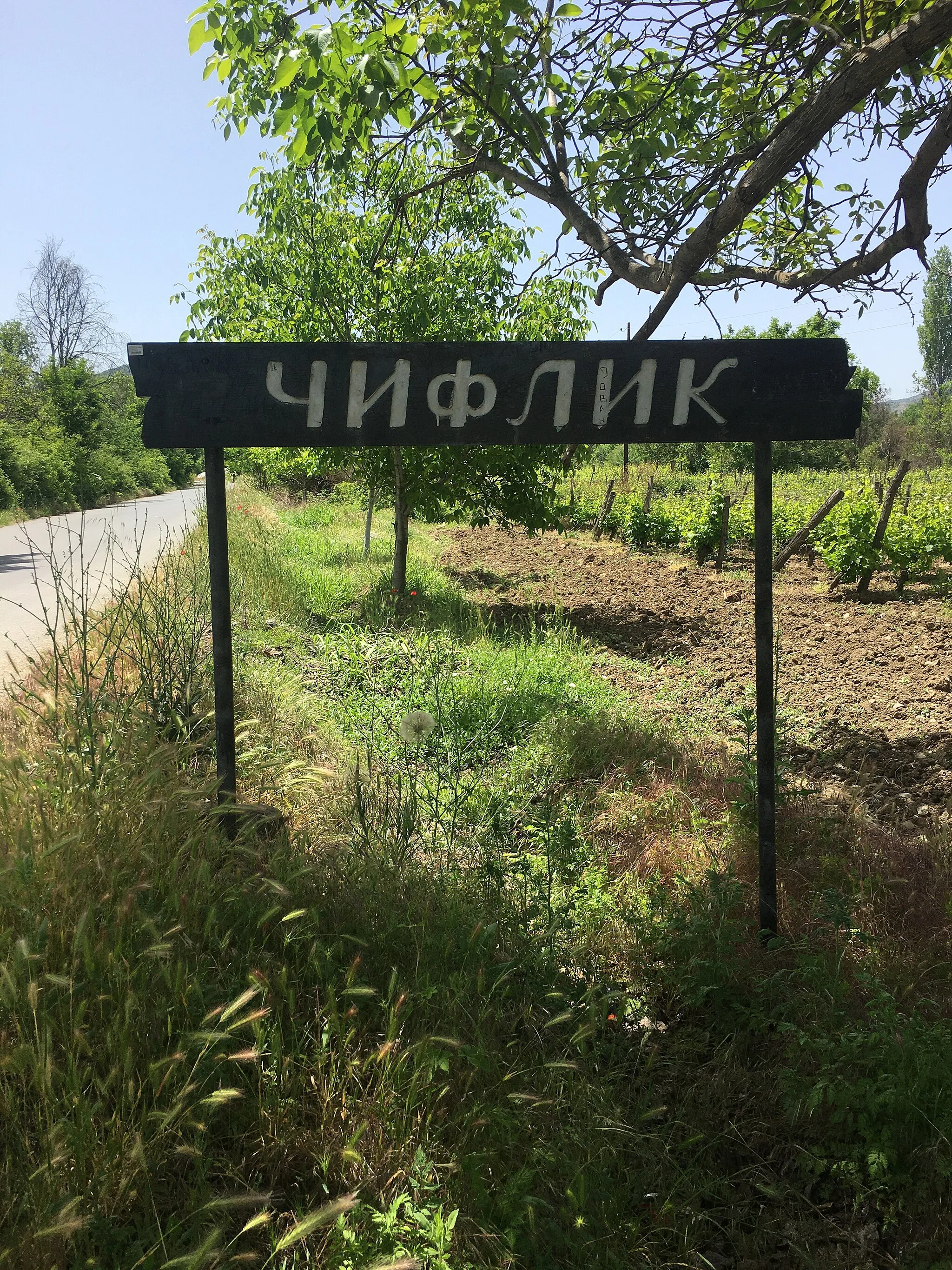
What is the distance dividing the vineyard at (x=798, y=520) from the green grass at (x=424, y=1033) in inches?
304

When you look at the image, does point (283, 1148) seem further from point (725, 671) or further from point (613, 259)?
point (725, 671)

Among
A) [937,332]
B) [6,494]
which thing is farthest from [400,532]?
[937,332]

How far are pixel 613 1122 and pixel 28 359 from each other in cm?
6240

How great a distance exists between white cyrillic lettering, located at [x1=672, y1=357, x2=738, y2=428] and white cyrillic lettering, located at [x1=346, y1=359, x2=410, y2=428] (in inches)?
35.5

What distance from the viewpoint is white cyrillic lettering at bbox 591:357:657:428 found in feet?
9.07

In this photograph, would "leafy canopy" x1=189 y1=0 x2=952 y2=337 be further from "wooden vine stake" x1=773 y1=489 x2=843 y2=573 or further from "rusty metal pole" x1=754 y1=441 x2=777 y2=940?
"wooden vine stake" x1=773 y1=489 x2=843 y2=573

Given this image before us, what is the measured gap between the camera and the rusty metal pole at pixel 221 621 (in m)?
2.74

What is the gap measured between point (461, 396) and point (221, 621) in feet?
3.56

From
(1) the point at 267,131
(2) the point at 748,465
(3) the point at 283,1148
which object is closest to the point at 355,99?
(1) the point at 267,131

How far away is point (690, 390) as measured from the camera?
279 centimetres

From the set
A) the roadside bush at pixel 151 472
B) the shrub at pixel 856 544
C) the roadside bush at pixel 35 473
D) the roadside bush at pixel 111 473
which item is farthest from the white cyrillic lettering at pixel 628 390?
the roadside bush at pixel 151 472

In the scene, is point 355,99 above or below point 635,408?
above

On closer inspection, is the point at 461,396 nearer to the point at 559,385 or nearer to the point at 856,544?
the point at 559,385

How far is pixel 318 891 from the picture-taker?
272cm
